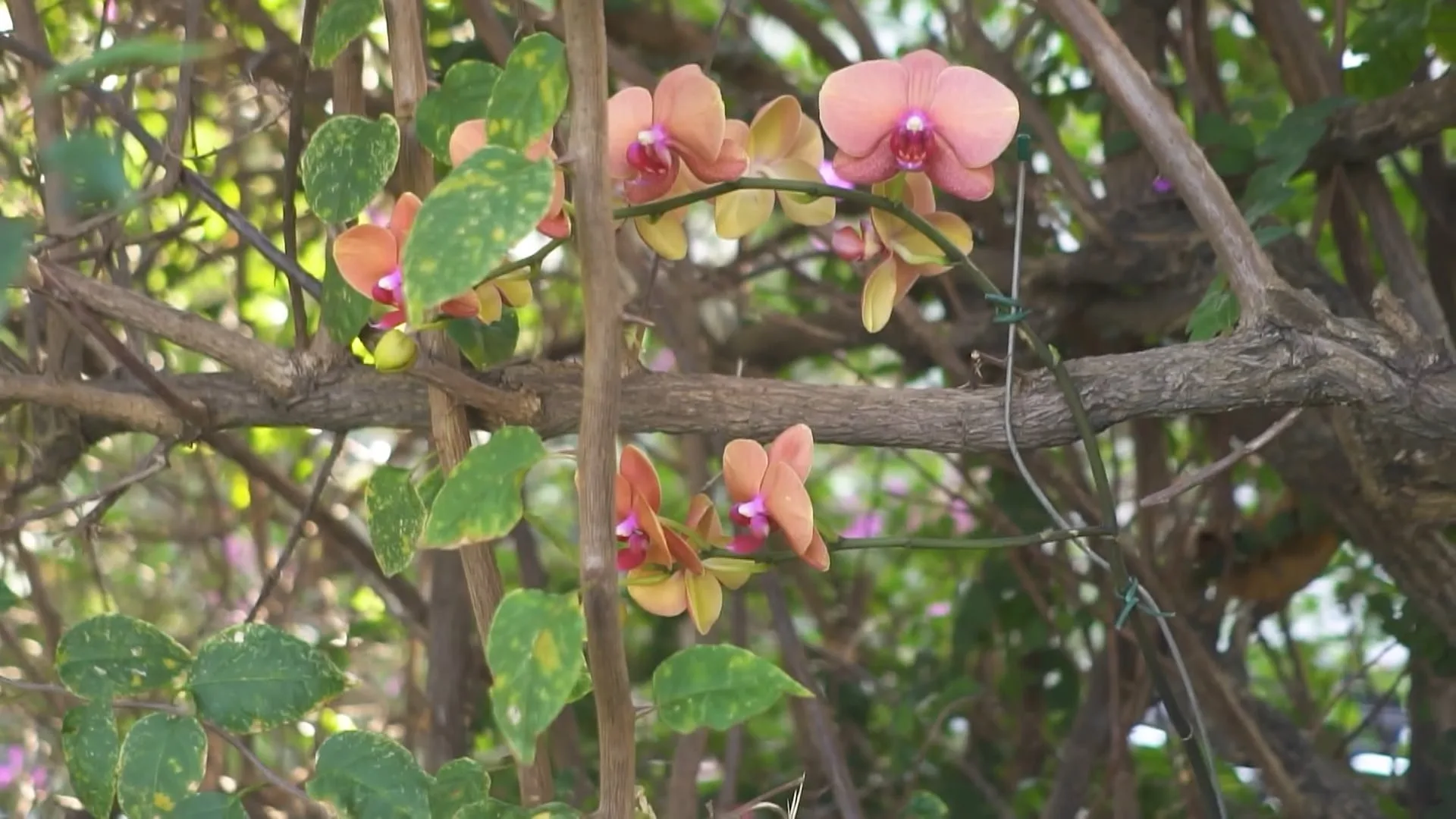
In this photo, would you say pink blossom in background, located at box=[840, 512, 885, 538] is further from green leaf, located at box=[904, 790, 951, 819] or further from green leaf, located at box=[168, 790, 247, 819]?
green leaf, located at box=[168, 790, 247, 819]

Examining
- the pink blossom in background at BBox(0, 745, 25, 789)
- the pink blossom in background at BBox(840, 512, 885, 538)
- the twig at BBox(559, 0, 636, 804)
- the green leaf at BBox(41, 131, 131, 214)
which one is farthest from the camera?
the pink blossom in background at BBox(840, 512, 885, 538)

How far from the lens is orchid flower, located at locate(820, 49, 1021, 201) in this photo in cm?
54

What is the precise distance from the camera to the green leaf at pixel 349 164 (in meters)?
0.54

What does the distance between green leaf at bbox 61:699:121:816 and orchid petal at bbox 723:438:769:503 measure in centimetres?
28

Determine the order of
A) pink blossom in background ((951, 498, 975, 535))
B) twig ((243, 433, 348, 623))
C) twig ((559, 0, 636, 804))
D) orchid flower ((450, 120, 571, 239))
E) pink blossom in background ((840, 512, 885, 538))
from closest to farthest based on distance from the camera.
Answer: twig ((559, 0, 636, 804))
orchid flower ((450, 120, 571, 239))
twig ((243, 433, 348, 623))
pink blossom in background ((951, 498, 975, 535))
pink blossom in background ((840, 512, 885, 538))

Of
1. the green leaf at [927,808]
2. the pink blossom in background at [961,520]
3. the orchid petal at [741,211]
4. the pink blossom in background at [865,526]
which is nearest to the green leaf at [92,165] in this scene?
the orchid petal at [741,211]

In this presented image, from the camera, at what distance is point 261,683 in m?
0.55

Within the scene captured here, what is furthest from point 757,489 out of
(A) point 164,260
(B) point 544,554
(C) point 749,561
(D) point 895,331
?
(B) point 544,554

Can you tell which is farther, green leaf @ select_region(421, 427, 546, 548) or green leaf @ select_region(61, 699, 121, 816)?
green leaf @ select_region(61, 699, 121, 816)

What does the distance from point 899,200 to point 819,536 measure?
15cm

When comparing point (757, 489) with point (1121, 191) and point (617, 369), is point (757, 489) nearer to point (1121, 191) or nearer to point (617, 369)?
point (617, 369)

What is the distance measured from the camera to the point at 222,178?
120cm

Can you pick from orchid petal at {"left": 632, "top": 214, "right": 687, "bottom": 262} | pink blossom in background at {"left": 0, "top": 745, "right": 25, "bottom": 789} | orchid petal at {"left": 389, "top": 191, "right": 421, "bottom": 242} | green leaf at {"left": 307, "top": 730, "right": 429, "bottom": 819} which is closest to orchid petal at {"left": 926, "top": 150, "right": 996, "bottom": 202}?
orchid petal at {"left": 632, "top": 214, "right": 687, "bottom": 262}

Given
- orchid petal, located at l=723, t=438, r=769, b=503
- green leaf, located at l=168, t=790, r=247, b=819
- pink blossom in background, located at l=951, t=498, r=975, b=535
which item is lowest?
pink blossom in background, located at l=951, t=498, r=975, b=535
